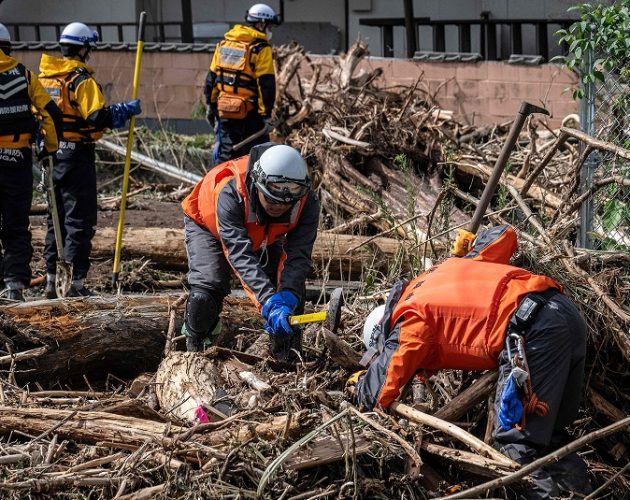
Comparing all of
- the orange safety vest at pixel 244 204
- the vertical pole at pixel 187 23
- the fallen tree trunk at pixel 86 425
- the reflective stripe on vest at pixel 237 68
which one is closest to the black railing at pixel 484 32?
the vertical pole at pixel 187 23

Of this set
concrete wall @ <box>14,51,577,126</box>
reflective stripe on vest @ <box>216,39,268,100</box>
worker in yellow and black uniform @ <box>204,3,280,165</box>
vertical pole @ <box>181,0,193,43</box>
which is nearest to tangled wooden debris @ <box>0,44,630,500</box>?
worker in yellow and black uniform @ <box>204,3,280,165</box>

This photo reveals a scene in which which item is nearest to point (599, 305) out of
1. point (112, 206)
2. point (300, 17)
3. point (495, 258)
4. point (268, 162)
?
point (495, 258)

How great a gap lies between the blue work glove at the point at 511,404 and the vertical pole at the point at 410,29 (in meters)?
8.49

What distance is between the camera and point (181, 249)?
25.9 feet

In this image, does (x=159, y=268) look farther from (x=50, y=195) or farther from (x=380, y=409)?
(x=380, y=409)

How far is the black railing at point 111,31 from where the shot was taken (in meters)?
14.5

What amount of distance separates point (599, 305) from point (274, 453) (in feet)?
6.85

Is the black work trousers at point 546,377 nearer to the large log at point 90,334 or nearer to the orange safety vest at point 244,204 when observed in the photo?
the orange safety vest at point 244,204

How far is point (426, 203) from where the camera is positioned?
8.44 meters

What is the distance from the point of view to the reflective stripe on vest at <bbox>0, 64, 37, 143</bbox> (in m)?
6.98

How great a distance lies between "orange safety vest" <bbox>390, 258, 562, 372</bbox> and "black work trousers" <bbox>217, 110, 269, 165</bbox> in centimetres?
471

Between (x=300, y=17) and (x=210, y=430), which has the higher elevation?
(x=300, y=17)

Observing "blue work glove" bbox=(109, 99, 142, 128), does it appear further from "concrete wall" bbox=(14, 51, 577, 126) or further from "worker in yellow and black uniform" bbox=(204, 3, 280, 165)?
"concrete wall" bbox=(14, 51, 577, 126)

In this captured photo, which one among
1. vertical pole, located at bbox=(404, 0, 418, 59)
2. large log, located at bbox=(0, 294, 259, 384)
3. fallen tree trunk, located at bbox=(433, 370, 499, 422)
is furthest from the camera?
vertical pole, located at bbox=(404, 0, 418, 59)
